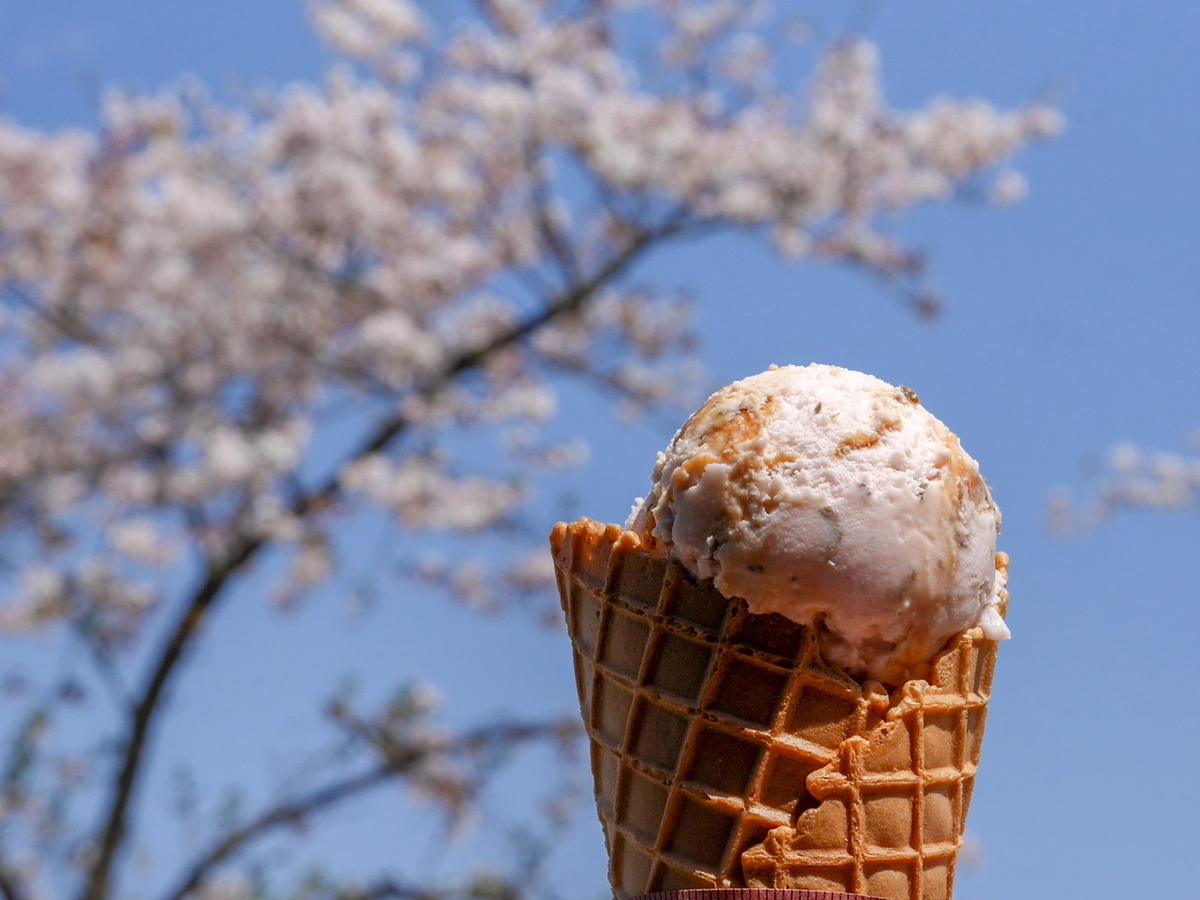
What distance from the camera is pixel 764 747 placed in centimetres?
145

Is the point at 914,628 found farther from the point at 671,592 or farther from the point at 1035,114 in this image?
the point at 1035,114

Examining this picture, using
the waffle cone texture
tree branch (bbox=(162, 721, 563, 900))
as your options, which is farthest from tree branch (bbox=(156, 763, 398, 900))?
the waffle cone texture

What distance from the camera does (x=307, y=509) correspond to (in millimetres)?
6863

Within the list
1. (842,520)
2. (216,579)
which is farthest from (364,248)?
(842,520)

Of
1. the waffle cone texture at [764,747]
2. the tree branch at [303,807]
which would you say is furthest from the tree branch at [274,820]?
the waffle cone texture at [764,747]

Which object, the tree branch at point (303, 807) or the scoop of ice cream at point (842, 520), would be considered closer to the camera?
the scoop of ice cream at point (842, 520)

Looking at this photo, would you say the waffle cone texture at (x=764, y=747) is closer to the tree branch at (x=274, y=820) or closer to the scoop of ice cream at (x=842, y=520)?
the scoop of ice cream at (x=842, y=520)

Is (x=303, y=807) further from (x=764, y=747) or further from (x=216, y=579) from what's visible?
(x=764, y=747)

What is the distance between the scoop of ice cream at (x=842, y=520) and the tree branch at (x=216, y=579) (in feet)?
17.2

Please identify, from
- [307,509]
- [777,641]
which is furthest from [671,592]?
[307,509]

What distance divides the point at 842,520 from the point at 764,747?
0.32 m

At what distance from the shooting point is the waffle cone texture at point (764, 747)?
145 centimetres

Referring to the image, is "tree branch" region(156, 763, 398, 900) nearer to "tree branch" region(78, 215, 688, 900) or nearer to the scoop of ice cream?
"tree branch" region(78, 215, 688, 900)

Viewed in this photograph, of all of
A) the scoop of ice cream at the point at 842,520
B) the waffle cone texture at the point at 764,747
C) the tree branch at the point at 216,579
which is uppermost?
the tree branch at the point at 216,579
